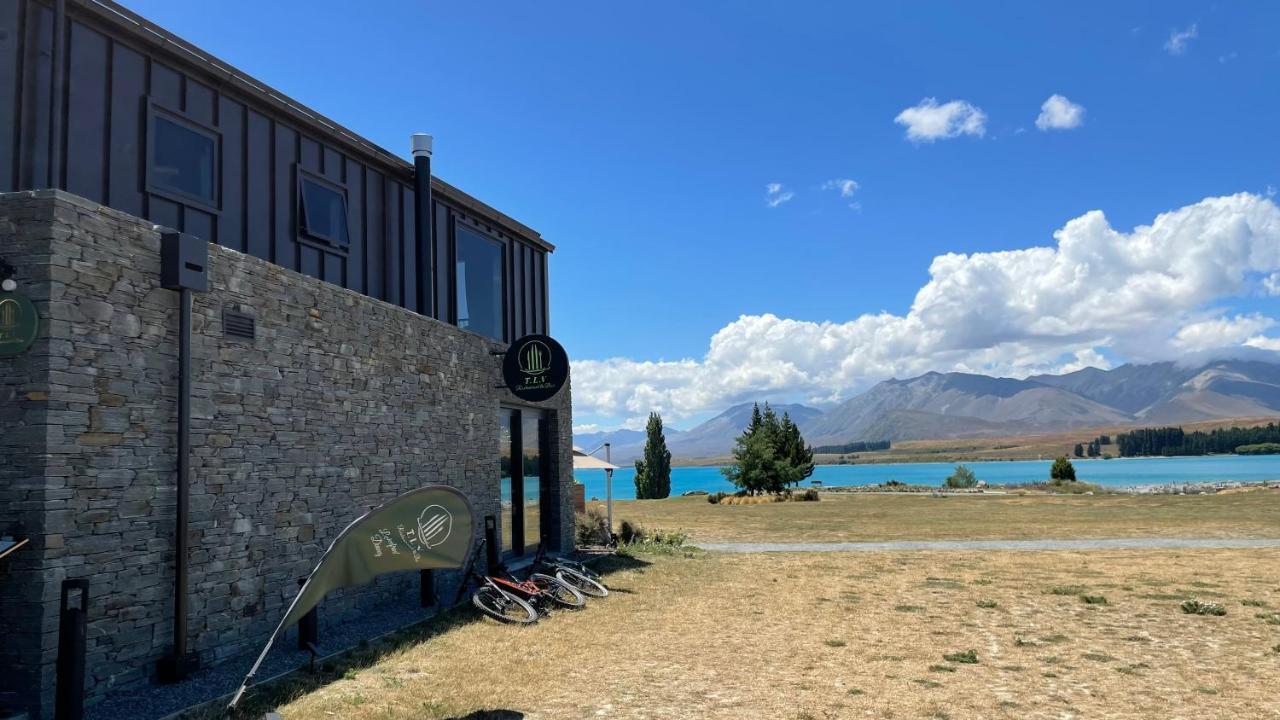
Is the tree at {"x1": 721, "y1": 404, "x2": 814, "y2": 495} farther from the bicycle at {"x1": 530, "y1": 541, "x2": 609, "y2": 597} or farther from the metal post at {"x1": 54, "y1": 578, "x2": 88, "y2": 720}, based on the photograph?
the metal post at {"x1": 54, "y1": 578, "x2": 88, "y2": 720}

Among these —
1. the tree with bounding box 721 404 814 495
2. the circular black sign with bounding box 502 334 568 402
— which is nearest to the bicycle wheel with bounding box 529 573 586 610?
the circular black sign with bounding box 502 334 568 402

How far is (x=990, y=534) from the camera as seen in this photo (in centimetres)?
2555

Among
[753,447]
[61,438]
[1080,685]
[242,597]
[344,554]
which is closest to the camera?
[344,554]

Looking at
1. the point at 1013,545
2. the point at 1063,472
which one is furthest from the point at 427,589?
the point at 1063,472

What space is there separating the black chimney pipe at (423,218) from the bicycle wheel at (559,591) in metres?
5.38

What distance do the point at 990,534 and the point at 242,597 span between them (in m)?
22.4

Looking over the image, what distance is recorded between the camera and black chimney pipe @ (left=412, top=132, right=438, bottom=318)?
1544 cm

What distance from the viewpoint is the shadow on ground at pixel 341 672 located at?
25.1ft

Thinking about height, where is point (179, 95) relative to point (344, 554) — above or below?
above

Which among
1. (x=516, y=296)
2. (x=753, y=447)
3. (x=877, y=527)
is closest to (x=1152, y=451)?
(x=753, y=447)

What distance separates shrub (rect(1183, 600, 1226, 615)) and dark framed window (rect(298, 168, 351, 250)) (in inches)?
577

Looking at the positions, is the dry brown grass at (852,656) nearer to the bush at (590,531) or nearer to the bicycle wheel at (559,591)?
the bicycle wheel at (559,591)

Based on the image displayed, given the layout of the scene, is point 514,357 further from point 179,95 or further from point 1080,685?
point 1080,685

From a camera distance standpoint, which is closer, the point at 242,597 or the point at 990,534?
the point at 242,597
